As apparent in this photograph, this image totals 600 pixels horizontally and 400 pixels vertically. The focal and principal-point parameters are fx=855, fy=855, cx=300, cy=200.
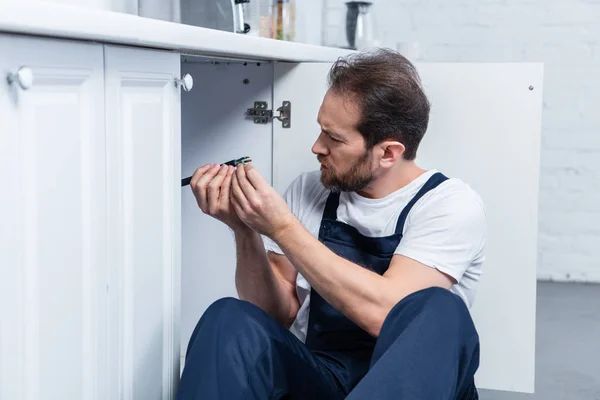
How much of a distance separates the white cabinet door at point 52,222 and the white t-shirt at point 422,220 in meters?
0.58

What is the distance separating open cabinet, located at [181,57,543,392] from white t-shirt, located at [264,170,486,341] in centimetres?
16

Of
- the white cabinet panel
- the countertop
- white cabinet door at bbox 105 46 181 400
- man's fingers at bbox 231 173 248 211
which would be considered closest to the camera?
the countertop

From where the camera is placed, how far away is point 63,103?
0.92m

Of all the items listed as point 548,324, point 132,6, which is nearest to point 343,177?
point 132,6

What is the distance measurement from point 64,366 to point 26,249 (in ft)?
0.54

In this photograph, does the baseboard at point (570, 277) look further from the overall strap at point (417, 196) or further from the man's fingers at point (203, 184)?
the man's fingers at point (203, 184)

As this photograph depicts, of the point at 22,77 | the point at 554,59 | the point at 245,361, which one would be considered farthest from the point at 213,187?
the point at 554,59

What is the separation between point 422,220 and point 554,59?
1.98 meters

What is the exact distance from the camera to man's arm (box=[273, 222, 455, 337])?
51.0 inches

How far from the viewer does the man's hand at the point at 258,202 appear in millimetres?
1257

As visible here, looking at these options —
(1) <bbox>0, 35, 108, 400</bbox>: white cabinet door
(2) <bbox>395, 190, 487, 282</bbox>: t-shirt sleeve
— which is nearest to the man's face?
(2) <bbox>395, 190, 487, 282</bbox>: t-shirt sleeve

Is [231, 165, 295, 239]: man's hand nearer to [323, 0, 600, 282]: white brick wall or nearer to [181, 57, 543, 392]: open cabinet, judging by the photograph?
[181, 57, 543, 392]: open cabinet

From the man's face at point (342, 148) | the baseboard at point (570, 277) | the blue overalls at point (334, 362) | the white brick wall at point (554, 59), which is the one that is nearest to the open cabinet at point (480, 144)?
the man's face at point (342, 148)

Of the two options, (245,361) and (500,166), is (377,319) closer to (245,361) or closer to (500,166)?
(245,361)
